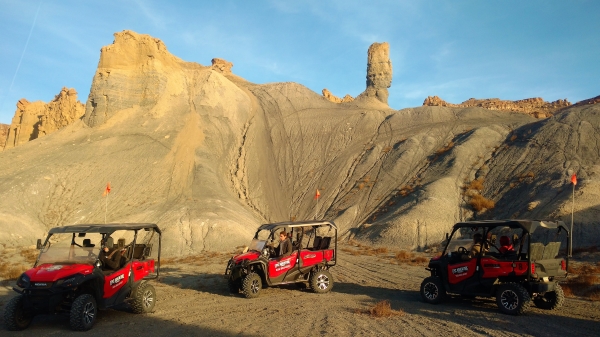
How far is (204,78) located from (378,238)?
30.5 m

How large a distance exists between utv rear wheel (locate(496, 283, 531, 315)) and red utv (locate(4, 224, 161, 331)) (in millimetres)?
8266

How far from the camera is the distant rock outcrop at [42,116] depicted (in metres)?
49.8

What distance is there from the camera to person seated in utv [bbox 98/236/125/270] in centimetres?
975

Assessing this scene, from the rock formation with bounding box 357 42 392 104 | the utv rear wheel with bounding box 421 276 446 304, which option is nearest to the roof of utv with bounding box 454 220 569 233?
the utv rear wheel with bounding box 421 276 446 304

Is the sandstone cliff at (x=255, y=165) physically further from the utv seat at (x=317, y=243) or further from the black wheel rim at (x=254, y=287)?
the black wheel rim at (x=254, y=287)

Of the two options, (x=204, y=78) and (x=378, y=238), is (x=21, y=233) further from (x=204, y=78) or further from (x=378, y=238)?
(x=204, y=78)

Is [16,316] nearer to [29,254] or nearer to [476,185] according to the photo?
[29,254]

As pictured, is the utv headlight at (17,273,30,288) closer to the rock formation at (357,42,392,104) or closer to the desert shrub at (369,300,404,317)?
the desert shrub at (369,300,404,317)

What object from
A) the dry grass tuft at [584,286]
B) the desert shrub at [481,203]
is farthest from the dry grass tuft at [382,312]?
the desert shrub at [481,203]

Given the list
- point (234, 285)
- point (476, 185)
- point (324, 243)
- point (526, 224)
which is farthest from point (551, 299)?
point (476, 185)

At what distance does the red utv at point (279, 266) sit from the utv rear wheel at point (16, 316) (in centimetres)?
532

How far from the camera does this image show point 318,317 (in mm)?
9727

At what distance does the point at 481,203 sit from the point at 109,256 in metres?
28.2

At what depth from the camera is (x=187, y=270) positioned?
18797 millimetres
